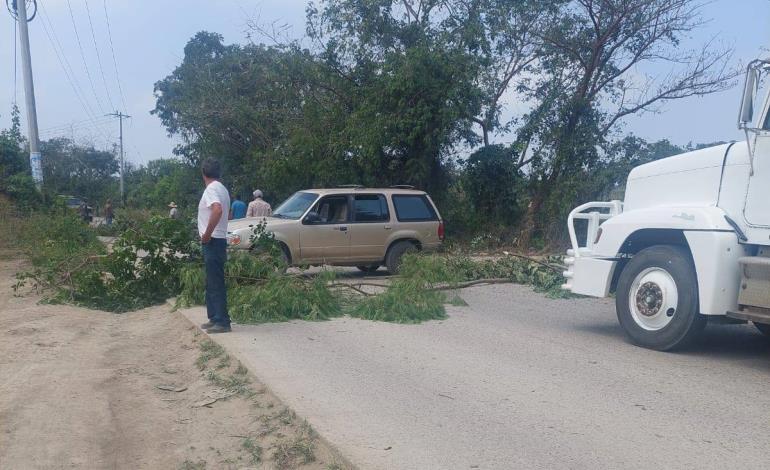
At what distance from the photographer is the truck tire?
1541 centimetres

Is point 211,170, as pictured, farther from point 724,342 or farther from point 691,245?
point 724,342

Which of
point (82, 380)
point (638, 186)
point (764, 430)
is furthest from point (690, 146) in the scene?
point (82, 380)

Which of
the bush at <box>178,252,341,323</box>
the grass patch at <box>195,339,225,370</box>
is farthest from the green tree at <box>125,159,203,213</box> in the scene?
the grass patch at <box>195,339,225,370</box>

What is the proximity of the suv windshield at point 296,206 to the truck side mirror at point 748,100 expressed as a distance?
359 inches

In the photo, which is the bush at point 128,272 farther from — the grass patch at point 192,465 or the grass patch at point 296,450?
the grass patch at point 296,450

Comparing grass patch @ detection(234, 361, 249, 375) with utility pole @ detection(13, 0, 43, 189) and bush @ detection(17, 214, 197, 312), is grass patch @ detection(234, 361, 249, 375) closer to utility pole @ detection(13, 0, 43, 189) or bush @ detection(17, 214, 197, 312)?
bush @ detection(17, 214, 197, 312)

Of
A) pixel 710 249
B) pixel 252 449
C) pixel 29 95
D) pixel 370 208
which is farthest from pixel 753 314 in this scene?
pixel 29 95

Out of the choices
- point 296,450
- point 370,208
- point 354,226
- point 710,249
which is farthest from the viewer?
point 370,208

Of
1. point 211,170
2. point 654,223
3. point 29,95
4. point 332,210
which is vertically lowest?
point 654,223

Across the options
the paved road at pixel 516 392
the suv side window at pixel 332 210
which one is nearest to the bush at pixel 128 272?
the paved road at pixel 516 392

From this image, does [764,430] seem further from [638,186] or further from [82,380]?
[82,380]

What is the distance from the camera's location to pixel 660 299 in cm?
773

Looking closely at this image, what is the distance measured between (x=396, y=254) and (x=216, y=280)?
7.25 m

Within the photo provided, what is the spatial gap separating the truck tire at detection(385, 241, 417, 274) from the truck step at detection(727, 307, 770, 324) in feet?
28.8
